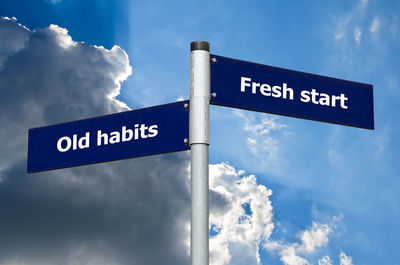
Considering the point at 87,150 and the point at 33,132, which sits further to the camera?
the point at 33,132

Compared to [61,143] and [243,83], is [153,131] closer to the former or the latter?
[243,83]

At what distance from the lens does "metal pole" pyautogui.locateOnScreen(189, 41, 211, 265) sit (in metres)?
4.82

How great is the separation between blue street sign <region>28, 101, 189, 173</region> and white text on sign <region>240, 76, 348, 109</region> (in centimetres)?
62

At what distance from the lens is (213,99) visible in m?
5.19

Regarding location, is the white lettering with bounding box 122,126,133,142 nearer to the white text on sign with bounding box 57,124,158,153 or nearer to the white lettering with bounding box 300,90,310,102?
the white text on sign with bounding box 57,124,158,153

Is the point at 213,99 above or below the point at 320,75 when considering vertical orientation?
below

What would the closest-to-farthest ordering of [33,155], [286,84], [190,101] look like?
[190,101], [286,84], [33,155]

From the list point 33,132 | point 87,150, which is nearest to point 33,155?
point 33,132

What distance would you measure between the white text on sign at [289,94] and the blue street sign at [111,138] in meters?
0.62

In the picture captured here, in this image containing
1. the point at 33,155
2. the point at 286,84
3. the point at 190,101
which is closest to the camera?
the point at 190,101

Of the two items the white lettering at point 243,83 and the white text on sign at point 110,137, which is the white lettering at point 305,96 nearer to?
the white lettering at point 243,83

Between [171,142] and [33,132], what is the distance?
1645 millimetres

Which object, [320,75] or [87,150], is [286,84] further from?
[87,150]

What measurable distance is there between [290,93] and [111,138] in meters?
1.68
